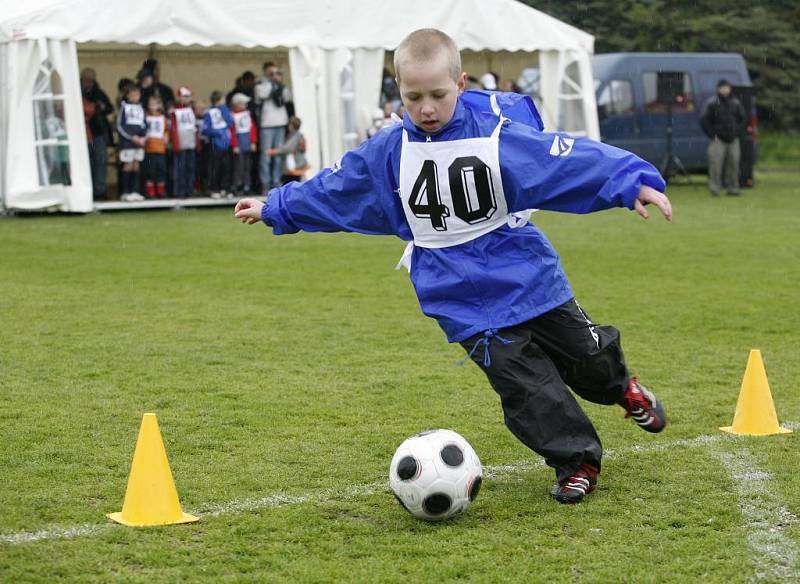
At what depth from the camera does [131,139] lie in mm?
18016

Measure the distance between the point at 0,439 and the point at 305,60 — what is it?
1328 centimetres

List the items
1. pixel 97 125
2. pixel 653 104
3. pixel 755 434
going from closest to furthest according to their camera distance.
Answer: pixel 755 434 → pixel 97 125 → pixel 653 104

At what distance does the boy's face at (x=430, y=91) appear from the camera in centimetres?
455

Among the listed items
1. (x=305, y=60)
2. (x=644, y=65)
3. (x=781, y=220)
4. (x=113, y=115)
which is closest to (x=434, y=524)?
(x=781, y=220)

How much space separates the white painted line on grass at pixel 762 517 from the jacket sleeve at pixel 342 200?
1.65 metres

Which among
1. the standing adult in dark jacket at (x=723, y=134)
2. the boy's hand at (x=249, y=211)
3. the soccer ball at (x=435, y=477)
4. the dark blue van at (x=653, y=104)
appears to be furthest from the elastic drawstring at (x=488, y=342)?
the dark blue van at (x=653, y=104)

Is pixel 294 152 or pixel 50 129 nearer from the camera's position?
pixel 50 129

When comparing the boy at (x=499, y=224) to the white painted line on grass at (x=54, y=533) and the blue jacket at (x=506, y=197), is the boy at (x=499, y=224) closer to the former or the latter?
the blue jacket at (x=506, y=197)

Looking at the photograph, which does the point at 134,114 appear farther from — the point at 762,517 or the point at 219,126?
the point at 762,517

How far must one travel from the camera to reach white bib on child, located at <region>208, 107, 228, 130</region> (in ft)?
61.8

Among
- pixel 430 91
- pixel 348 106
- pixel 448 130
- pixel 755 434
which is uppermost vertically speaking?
pixel 430 91

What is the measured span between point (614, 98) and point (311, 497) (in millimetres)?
19549

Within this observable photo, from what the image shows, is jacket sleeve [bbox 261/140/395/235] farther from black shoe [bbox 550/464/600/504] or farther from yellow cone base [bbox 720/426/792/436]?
yellow cone base [bbox 720/426/792/436]

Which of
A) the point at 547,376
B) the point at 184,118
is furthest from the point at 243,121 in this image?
the point at 547,376
